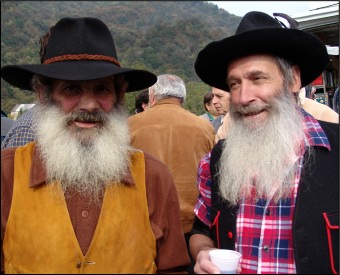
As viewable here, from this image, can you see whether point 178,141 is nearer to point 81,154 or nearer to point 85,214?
point 81,154

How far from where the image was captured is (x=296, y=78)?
2180 millimetres

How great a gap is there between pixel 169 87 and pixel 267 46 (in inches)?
81.1

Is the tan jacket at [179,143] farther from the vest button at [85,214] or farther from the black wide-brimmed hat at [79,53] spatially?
the vest button at [85,214]

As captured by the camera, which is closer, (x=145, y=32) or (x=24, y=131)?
(x=24, y=131)

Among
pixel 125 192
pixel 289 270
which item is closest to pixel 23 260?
pixel 125 192

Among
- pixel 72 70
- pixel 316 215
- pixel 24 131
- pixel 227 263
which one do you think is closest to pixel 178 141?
pixel 24 131

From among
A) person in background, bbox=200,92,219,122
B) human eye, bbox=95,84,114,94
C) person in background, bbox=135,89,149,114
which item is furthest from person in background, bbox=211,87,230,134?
human eye, bbox=95,84,114,94

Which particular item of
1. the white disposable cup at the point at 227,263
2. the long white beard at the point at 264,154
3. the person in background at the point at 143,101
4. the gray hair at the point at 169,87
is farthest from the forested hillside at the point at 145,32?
the white disposable cup at the point at 227,263

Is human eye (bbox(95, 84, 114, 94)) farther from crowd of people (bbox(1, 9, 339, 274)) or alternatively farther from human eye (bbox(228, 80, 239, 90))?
human eye (bbox(228, 80, 239, 90))

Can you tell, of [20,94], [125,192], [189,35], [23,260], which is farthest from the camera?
[189,35]

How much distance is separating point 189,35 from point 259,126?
3502mm

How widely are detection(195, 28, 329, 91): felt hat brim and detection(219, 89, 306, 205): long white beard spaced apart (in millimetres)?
235

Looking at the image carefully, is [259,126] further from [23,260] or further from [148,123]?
[148,123]

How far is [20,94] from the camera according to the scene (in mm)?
2281
